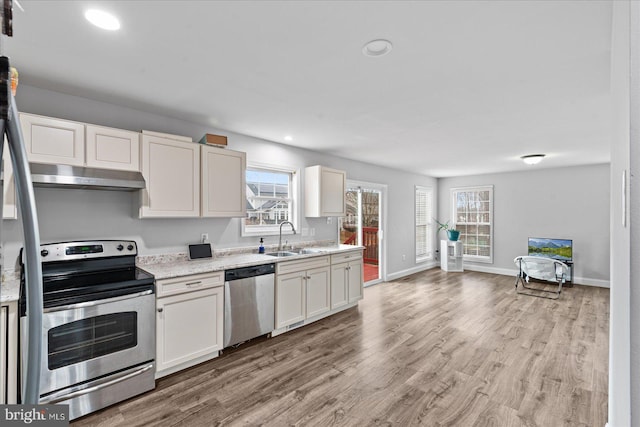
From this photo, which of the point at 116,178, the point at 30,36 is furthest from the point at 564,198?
the point at 30,36

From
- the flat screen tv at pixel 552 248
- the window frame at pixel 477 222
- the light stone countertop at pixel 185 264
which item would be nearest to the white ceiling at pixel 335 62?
the light stone countertop at pixel 185 264

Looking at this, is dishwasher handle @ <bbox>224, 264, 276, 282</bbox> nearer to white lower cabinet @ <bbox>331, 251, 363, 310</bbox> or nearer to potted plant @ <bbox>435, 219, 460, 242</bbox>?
white lower cabinet @ <bbox>331, 251, 363, 310</bbox>

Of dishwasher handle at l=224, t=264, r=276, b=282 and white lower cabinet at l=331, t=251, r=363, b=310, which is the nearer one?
dishwasher handle at l=224, t=264, r=276, b=282

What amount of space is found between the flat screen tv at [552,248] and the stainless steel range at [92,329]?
715 centimetres

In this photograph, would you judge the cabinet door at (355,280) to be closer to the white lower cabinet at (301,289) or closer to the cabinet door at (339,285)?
the cabinet door at (339,285)

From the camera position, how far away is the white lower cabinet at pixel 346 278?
13.8ft

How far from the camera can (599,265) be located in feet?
19.4

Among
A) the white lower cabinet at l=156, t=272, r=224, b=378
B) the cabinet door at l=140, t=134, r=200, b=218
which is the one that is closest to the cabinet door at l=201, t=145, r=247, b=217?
the cabinet door at l=140, t=134, r=200, b=218

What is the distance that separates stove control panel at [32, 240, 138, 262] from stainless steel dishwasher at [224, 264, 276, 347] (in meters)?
0.94

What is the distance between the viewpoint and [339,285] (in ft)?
14.1

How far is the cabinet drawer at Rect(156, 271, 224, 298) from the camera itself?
2576mm

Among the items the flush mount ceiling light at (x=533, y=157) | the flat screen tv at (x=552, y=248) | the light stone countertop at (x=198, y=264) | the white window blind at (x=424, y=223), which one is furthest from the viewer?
the white window blind at (x=424, y=223)

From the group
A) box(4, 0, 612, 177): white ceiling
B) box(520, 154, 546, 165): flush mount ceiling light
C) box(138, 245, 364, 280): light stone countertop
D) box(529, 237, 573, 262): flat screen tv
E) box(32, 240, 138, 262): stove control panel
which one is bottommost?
box(529, 237, 573, 262): flat screen tv

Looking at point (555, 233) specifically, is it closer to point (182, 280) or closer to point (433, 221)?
point (433, 221)
